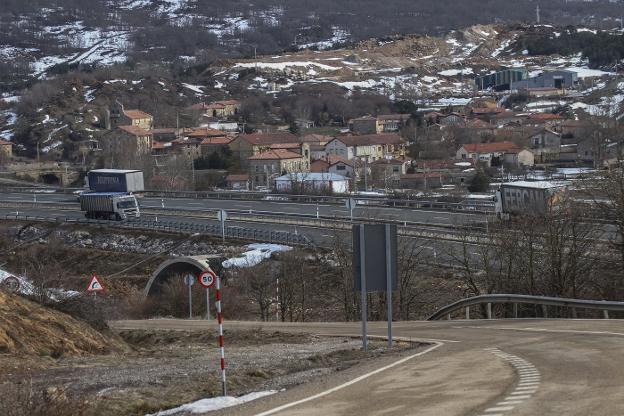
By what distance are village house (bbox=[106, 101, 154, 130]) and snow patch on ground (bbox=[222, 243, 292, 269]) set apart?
85.4 meters

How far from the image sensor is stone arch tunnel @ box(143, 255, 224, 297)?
40406 mm

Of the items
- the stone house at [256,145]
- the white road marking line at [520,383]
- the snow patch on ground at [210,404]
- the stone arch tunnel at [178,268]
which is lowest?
the stone arch tunnel at [178,268]

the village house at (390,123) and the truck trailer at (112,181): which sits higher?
the village house at (390,123)

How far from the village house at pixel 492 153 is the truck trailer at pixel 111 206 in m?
45.5

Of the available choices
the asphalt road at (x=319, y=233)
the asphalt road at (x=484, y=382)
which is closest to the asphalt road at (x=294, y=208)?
the asphalt road at (x=319, y=233)

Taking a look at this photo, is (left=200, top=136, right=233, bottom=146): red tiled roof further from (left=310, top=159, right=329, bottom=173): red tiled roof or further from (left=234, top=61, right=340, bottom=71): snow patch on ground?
(left=234, top=61, right=340, bottom=71): snow patch on ground

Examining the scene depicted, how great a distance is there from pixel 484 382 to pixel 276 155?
9099cm

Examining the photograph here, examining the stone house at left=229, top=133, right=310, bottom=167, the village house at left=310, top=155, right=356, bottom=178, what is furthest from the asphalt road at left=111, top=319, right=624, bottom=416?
the stone house at left=229, top=133, right=310, bottom=167

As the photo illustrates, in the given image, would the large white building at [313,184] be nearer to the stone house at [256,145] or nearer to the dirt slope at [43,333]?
the stone house at [256,145]

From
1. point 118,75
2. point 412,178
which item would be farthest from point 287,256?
point 118,75

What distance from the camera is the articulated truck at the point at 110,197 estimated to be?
63062 millimetres

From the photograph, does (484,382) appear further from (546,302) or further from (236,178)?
(236,178)

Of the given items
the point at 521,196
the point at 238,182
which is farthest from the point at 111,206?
the point at 238,182

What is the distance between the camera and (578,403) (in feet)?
29.3
